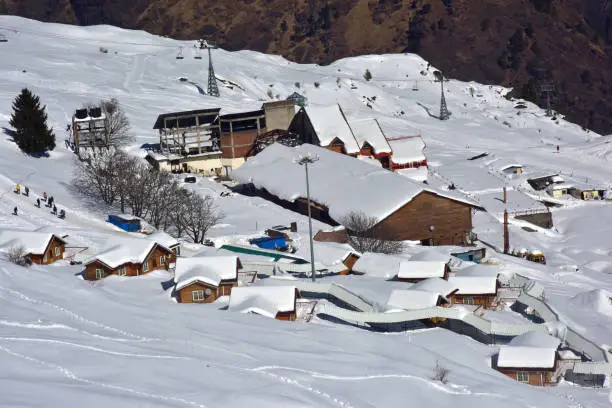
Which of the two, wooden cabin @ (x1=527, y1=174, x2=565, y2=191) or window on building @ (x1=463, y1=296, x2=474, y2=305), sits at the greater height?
wooden cabin @ (x1=527, y1=174, x2=565, y2=191)

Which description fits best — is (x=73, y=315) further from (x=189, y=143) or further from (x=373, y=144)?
(x=373, y=144)

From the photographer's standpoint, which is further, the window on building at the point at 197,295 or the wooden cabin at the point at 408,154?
the wooden cabin at the point at 408,154

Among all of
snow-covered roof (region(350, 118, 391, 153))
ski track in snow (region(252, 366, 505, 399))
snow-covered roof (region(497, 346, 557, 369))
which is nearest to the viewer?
ski track in snow (region(252, 366, 505, 399))

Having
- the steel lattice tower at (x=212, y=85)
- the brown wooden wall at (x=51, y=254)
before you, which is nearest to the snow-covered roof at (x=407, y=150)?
the steel lattice tower at (x=212, y=85)

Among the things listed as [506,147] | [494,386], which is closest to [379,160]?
[506,147]

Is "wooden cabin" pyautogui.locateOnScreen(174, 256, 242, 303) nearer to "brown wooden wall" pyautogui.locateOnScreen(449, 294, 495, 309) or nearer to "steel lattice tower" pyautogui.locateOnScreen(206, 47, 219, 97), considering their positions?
"brown wooden wall" pyautogui.locateOnScreen(449, 294, 495, 309)

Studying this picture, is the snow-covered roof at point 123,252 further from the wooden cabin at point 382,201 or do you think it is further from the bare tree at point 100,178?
the wooden cabin at point 382,201

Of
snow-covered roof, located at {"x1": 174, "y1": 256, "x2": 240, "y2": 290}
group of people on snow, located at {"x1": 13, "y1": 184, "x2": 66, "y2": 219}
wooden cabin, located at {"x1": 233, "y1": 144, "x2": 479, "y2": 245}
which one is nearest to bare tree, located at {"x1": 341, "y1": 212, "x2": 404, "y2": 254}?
wooden cabin, located at {"x1": 233, "y1": 144, "x2": 479, "y2": 245}

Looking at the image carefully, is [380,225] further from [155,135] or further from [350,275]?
[155,135]
